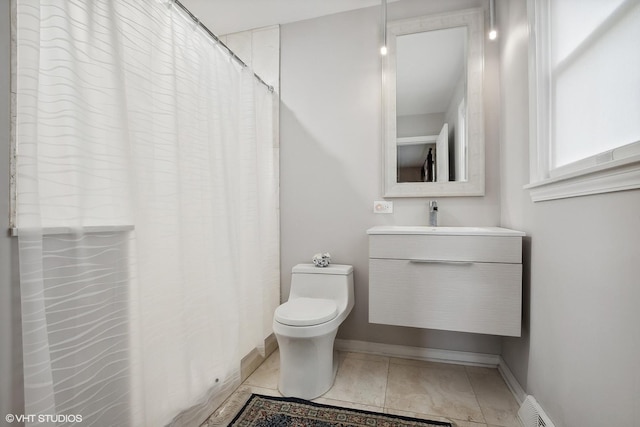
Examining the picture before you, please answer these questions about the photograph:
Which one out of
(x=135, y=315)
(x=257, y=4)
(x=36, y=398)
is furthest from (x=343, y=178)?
(x=36, y=398)

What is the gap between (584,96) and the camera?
103cm

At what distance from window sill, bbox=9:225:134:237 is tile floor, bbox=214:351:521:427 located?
1.13m

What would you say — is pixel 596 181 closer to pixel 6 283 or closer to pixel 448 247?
pixel 448 247

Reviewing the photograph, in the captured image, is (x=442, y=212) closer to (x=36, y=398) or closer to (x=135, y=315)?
(x=135, y=315)

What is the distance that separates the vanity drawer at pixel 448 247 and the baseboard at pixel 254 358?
0.99m

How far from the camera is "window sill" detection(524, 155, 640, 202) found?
29.9 inches

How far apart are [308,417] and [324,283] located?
0.74m

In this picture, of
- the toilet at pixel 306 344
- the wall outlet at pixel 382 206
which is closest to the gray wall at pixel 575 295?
the wall outlet at pixel 382 206

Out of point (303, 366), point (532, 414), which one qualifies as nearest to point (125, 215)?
point (303, 366)

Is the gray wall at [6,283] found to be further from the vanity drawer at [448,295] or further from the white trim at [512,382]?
the white trim at [512,382]

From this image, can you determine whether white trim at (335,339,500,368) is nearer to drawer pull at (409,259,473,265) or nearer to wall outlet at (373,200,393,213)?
drawer pull at (409,259,473,265)

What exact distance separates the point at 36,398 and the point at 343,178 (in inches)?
70.6

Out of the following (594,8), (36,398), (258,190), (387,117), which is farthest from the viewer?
(387,117)

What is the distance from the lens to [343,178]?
6.94 ft
